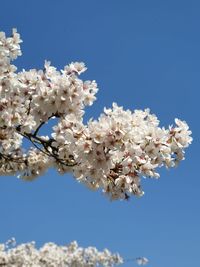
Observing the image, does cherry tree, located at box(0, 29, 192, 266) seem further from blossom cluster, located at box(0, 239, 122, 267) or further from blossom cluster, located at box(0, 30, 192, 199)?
blossom cluster, located at box(0, 239, 122, 267)

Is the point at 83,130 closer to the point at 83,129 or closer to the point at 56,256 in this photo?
the point at 83,129

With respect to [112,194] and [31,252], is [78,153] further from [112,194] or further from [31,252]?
[31,252]

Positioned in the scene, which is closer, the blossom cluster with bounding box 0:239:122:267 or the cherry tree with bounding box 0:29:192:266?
the cherry tree with bounding box 0:29:192:266

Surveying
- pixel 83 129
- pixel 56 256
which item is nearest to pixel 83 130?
pixel 83 129

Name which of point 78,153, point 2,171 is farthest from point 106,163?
point 2,171

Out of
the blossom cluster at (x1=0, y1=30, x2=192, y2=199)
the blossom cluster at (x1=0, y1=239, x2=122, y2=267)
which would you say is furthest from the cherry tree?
the blossom cluster at (x1=0, y1=239, x2=122, y2=267)

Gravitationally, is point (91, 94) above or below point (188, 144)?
above
